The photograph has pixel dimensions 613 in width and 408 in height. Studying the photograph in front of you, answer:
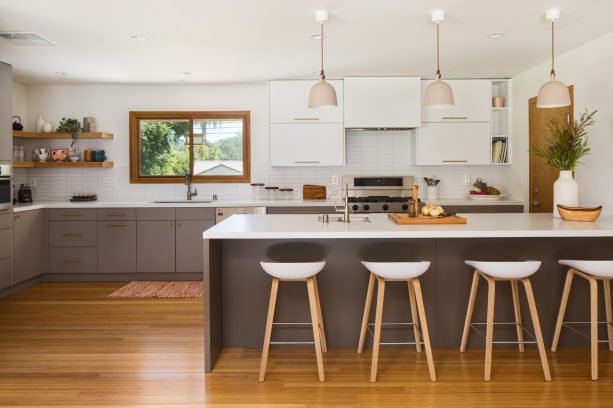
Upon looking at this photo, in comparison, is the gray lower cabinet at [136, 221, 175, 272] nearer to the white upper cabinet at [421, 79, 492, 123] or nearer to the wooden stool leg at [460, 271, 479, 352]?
the white upper cabinet at [421, 79, 492, 123]

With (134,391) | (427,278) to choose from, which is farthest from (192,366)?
(427,278)

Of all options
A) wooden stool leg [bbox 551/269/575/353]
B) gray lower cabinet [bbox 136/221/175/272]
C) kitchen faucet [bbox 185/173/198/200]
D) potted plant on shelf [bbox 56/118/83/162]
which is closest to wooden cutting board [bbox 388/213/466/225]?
wooden stool leg [bbox 551/269/575/353]

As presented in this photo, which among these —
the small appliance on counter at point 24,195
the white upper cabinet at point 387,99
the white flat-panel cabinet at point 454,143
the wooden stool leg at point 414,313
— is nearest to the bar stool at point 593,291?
the wooden stool leg at point 414,313

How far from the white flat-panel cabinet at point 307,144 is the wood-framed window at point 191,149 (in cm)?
68

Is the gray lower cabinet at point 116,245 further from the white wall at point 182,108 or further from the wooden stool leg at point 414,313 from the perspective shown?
the wooden stool leg at point 414,313

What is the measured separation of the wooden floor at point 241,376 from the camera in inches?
112

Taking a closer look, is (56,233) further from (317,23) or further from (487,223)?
(487,223)

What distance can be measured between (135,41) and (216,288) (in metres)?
2.52

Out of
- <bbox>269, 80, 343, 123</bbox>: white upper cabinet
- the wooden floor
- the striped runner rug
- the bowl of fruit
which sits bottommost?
the wooden floor

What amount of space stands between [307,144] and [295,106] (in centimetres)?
48

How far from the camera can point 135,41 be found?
4.59m

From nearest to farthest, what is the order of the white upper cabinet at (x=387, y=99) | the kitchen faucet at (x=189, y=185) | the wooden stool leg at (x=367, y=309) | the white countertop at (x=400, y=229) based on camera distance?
the white countertop at (x=400, y=229)
the wooden stool leg at (x=367, y=309)
the white upper cabinet at (x=387, y=99)
the kitchen faucet at (x=189, y=185)

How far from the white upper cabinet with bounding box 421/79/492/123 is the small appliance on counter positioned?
4925 mm

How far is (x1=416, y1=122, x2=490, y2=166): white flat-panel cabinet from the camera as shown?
616 centimetres
